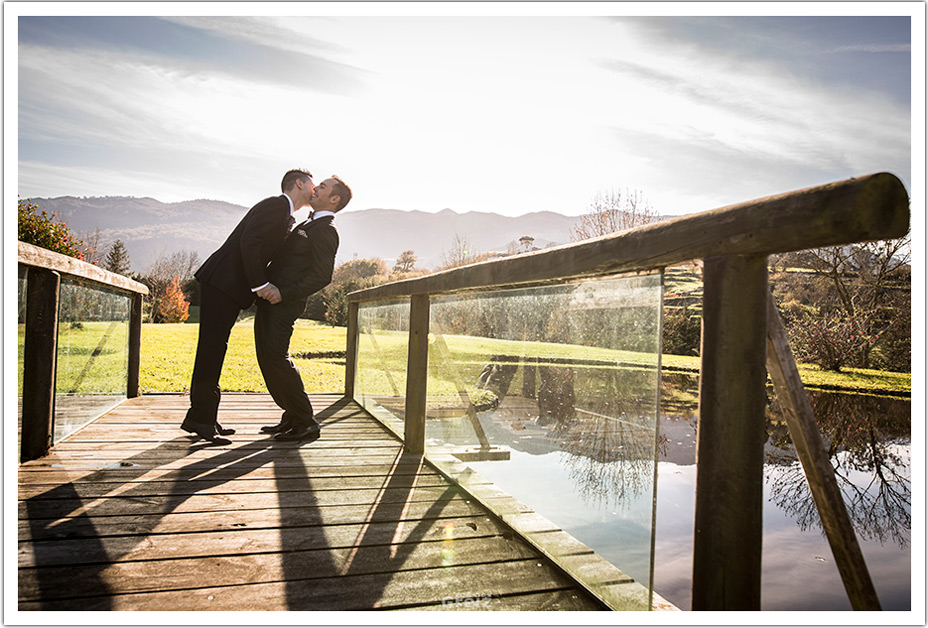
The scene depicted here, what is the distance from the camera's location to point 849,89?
16.5m

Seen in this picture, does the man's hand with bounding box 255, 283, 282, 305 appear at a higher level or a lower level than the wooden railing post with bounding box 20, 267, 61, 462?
higher

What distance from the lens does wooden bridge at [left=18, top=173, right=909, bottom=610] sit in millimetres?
1024

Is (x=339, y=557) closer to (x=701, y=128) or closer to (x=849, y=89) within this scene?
(x=849, y=89)

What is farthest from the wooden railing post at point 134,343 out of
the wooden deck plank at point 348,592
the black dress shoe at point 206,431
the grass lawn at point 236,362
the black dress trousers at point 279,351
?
the wooden deck plank at point 348,592

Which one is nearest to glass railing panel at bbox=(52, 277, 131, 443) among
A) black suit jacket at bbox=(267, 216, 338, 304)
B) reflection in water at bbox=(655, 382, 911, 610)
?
black suit jacket at bbox=(267, 216, 338, 304)

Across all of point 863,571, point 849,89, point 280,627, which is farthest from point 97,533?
point 849,89

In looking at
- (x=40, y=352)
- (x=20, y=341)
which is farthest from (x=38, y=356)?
(x=20, y=341)

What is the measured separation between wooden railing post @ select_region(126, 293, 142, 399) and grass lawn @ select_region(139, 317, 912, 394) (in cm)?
101

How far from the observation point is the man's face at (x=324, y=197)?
378 cm

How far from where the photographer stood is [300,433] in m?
3.64

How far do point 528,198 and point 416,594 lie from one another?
47.9 meters

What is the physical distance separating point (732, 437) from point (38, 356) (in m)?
3.29

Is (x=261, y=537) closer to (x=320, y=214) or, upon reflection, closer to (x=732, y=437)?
(x=732, y=437)

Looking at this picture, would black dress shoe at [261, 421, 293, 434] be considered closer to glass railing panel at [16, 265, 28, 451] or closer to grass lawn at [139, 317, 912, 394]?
grass lawn at [139, 317, 912, 394]
